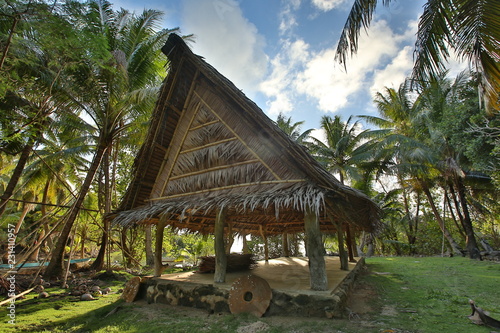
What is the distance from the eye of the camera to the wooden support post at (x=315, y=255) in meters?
3.81

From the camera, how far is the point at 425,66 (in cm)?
412

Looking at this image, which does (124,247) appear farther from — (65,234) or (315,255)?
(315,255)

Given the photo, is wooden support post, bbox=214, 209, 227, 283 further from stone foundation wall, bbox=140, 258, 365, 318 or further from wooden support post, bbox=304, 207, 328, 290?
wooden support post, bbox=304, 207, 328, 290

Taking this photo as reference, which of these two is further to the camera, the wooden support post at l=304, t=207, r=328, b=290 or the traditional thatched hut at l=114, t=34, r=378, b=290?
the traditional thatched hut at l=114, t=34, r=378, b=290

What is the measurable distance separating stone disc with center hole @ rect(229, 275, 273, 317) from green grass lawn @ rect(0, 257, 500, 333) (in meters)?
0.14

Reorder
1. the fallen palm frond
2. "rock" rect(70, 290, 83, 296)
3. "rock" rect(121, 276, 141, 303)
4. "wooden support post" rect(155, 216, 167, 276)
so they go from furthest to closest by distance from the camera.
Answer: "rock" rect(70, 290, 83, 296) → "wooden support post" rect(155, 216, 167, 276) → "rock" rect(121, 276, 141, 303) → the fallen palm frond

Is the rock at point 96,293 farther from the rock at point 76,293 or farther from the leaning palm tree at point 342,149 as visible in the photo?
the leaning palm tree at point 342,149

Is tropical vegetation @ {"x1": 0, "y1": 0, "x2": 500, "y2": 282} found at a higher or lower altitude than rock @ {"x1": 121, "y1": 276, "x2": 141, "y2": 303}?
higher

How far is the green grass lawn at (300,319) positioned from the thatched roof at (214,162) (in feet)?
5.02

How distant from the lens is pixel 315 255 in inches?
154

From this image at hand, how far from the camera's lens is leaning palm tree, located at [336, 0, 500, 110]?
3352 millimetres

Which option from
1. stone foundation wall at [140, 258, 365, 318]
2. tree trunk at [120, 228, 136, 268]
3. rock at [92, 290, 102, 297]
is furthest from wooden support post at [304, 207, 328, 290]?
rock at [92, 290, 102, 297]

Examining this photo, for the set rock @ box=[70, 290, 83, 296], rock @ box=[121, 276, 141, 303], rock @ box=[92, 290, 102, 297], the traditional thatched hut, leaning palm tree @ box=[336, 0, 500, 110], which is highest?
leaning palm tree @ box=[336, 0, 500, 110]

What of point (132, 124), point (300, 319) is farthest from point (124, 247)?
point (300, 319)
